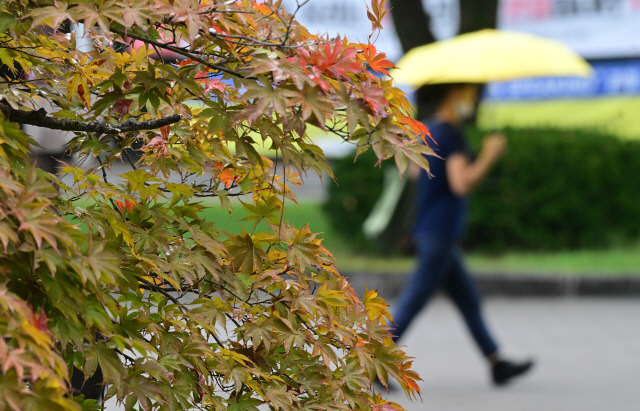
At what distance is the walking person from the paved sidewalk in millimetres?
278

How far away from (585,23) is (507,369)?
10957mm

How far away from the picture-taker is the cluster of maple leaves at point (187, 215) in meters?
1.60

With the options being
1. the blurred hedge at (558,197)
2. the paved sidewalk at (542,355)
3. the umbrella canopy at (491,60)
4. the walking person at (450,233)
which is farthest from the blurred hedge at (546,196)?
the walking person at (450,233)

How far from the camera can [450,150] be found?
5547mm

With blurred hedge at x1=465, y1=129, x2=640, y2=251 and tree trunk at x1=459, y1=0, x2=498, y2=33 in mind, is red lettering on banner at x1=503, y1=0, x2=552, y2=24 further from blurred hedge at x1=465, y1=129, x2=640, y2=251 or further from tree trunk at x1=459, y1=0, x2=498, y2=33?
blurred hedge at x1=465, y1=129, x2=640, y2=251

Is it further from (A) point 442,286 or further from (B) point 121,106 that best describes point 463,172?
(B) point 121,106

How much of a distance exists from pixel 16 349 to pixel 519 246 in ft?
28.8

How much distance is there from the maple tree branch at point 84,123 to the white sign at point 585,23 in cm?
1347

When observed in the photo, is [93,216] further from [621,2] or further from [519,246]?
[621,2]

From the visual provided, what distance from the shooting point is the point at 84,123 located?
2.00 metres

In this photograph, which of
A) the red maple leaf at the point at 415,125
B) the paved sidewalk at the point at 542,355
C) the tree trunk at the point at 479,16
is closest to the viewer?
the red maple leaf at the point at 415,125

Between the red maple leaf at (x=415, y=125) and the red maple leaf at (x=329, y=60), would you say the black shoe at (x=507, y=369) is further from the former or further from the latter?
the red maple leaf at (x=329, y=60)

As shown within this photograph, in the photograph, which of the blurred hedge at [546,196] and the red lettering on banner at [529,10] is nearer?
the blurred hedge at [546,196]

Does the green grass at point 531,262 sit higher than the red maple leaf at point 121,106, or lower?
lower
